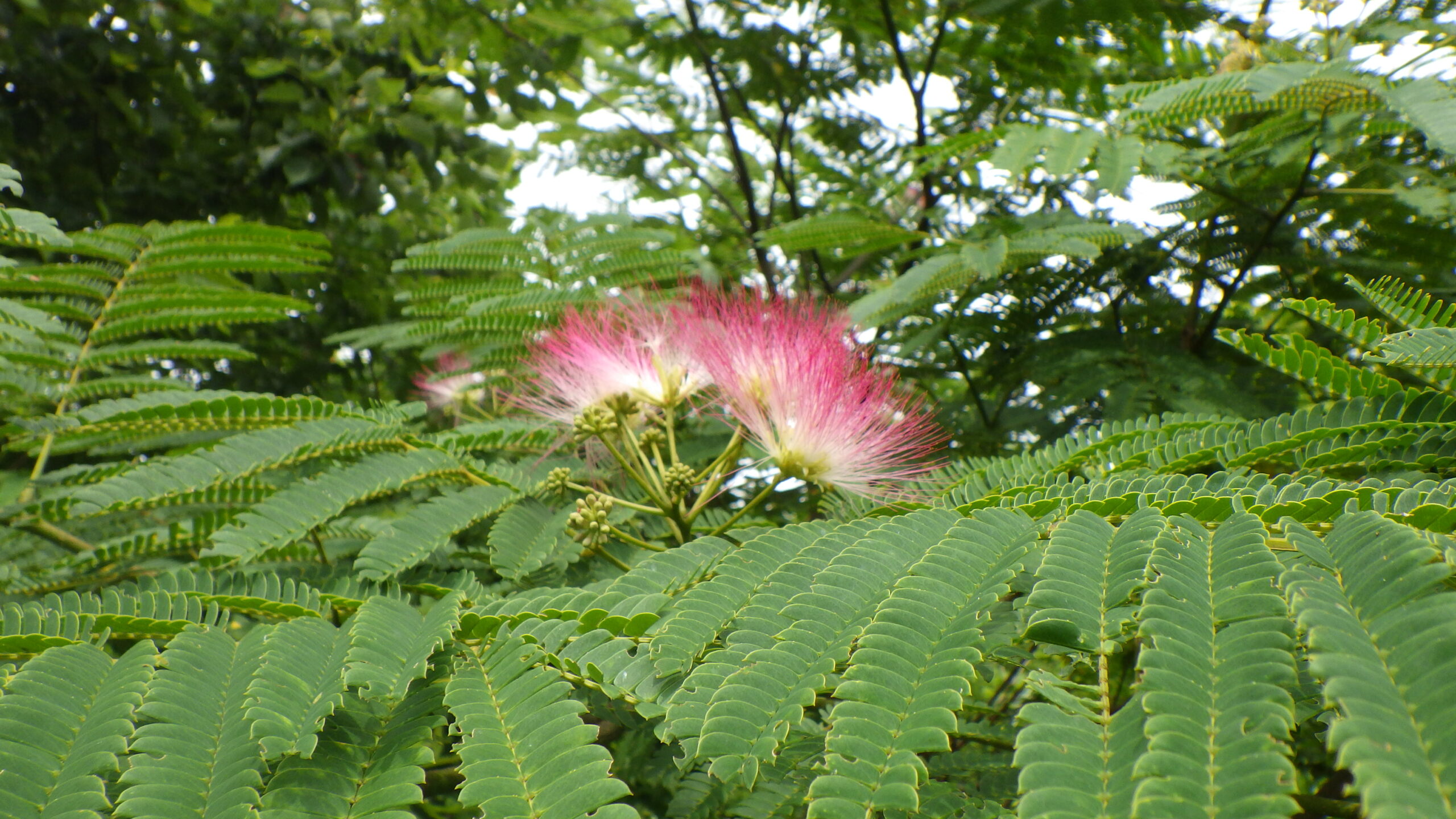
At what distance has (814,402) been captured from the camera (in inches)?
72.2

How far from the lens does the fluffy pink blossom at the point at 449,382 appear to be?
9.37 feet

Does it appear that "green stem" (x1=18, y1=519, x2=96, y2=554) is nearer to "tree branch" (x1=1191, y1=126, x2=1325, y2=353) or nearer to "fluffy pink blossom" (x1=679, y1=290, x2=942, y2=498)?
"fluffy pink blossom" (x1=679, y1=290, x2=942, y2=498)

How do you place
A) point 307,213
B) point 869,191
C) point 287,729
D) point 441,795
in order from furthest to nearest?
point 307,213
point 869,191
point 441,795
point 287,729

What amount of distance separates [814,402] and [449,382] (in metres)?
1.83

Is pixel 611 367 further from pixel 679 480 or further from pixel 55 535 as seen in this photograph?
pixel 55 535

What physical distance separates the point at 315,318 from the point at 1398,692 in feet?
12.6

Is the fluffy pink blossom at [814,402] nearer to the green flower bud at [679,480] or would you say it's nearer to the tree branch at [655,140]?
the green flower bud at [679,480]

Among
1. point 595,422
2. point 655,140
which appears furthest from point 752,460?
point 655,140

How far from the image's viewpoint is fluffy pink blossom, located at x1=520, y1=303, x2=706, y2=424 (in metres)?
2.11

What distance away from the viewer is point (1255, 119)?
270 centimetres

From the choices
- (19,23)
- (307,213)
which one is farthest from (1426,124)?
(19,23)

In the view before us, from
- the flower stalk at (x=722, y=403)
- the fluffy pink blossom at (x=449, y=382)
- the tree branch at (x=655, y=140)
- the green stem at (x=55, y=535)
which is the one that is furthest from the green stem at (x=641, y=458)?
the tree branch at (x=655, y=140)

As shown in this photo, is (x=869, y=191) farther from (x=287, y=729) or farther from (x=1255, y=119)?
(x=287, y=729)

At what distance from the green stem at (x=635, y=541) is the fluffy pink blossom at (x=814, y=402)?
0.32m
